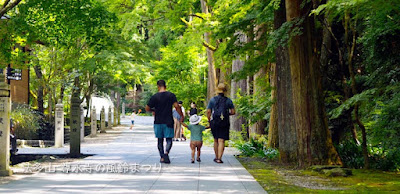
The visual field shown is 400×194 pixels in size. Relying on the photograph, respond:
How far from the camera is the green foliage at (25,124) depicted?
23769 mm

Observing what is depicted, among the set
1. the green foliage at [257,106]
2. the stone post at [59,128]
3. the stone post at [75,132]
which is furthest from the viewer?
the stone post at [59,128]

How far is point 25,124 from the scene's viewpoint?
24078 millimetres

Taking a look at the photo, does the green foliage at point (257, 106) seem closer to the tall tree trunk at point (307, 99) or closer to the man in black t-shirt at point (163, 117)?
the tall tree trunk at point (307, 99)

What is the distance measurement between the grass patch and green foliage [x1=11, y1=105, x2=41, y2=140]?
45.3ft

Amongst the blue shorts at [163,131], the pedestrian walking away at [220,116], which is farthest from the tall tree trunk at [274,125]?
the blue shorts at [163,131]

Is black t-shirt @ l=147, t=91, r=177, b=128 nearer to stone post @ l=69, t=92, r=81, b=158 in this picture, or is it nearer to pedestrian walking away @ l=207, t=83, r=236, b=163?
pedestrian walking away @ l=207, t=83, r=236, b=163

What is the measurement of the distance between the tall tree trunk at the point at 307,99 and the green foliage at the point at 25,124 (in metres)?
14.7

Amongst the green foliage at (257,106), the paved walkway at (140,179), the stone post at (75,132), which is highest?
the green foliage at (257,106)

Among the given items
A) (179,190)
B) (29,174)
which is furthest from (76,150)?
(179,190)

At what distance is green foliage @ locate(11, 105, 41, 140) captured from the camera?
23.8 metres

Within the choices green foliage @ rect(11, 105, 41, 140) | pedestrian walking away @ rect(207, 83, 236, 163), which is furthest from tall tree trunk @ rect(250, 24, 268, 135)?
green foliage @ rect(11, 105, 41, 140)

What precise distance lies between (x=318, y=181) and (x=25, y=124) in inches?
660

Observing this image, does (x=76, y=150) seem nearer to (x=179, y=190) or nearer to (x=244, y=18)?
(x=244, y=18)

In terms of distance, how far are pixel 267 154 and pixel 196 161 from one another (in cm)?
263
